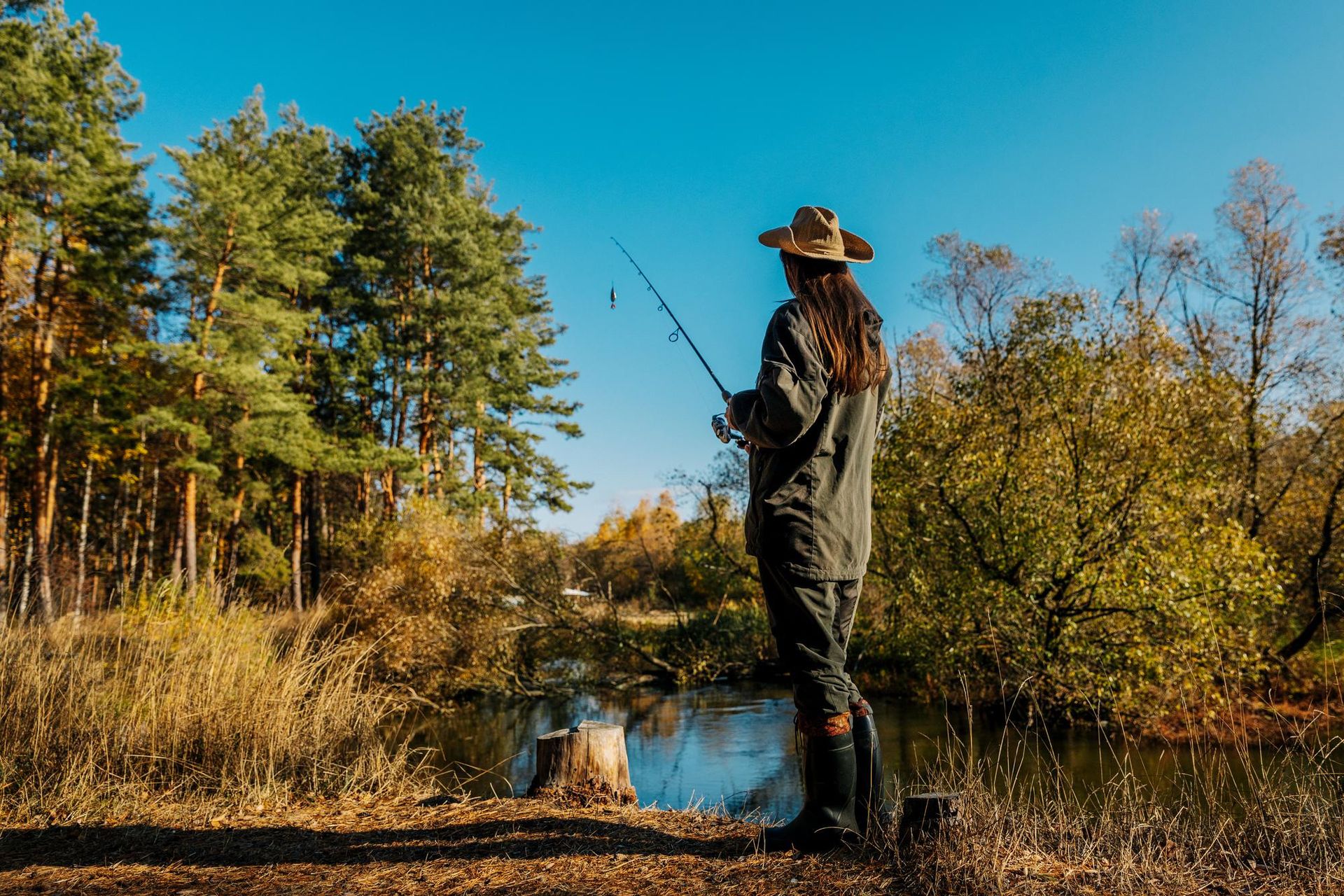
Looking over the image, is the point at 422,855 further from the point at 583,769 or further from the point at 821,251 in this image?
the point at 821,251

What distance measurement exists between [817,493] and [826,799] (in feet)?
3.02

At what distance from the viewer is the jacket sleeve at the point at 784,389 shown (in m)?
2.34

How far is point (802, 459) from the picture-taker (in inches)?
98.1

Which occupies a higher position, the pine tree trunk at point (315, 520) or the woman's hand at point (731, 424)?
the pine tree trunk at point (315, 520)

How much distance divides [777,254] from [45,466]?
58.3 ft

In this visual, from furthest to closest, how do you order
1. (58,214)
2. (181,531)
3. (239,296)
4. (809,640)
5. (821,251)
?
(181,531) < (239,296) < (58,214) < (821,251) < (809,640)

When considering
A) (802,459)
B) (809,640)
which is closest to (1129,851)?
(809,640)

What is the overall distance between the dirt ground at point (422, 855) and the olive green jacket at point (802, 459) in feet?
2.99

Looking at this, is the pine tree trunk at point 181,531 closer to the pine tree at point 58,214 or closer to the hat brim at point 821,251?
the pine tree at point 58,214

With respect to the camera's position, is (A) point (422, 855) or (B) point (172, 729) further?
(B) point (172, 729)

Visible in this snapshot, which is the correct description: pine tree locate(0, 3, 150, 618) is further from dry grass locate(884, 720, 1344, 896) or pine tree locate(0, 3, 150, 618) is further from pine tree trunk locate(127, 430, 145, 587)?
dry grass locate(884, 720, 1344, 896)

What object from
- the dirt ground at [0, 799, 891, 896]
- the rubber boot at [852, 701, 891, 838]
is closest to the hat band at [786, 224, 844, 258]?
the rubber boot at [852, 701, 891, 838]

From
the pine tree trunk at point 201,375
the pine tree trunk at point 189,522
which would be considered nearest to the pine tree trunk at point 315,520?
the pine tree trunk at point 189,522

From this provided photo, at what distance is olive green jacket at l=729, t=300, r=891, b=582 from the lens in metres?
2.37
